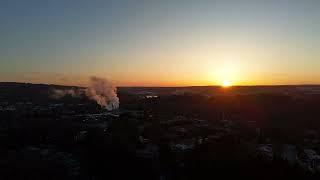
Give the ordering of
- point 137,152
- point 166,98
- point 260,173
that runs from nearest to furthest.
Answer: point 260,173 < point 137,152 < point 166,98

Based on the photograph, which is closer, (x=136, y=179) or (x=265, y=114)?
(x=136, y=179)

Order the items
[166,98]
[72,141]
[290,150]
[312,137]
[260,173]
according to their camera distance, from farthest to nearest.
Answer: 1. [166,98]
2. [312,137]
3. [72,141]
4. [290,150]
5. [260,173]

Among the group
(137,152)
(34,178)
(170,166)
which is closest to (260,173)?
(170,166)

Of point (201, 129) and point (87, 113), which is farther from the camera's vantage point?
point (87, 113)

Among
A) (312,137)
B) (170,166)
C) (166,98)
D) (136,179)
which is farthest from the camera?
(166,98)

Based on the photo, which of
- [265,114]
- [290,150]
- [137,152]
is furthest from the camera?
[265,114]

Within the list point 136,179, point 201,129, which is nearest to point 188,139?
point 201,129

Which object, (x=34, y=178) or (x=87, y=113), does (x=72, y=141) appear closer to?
(x=34, y=178)

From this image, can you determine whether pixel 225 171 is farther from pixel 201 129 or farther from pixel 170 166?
pixel 201 129
